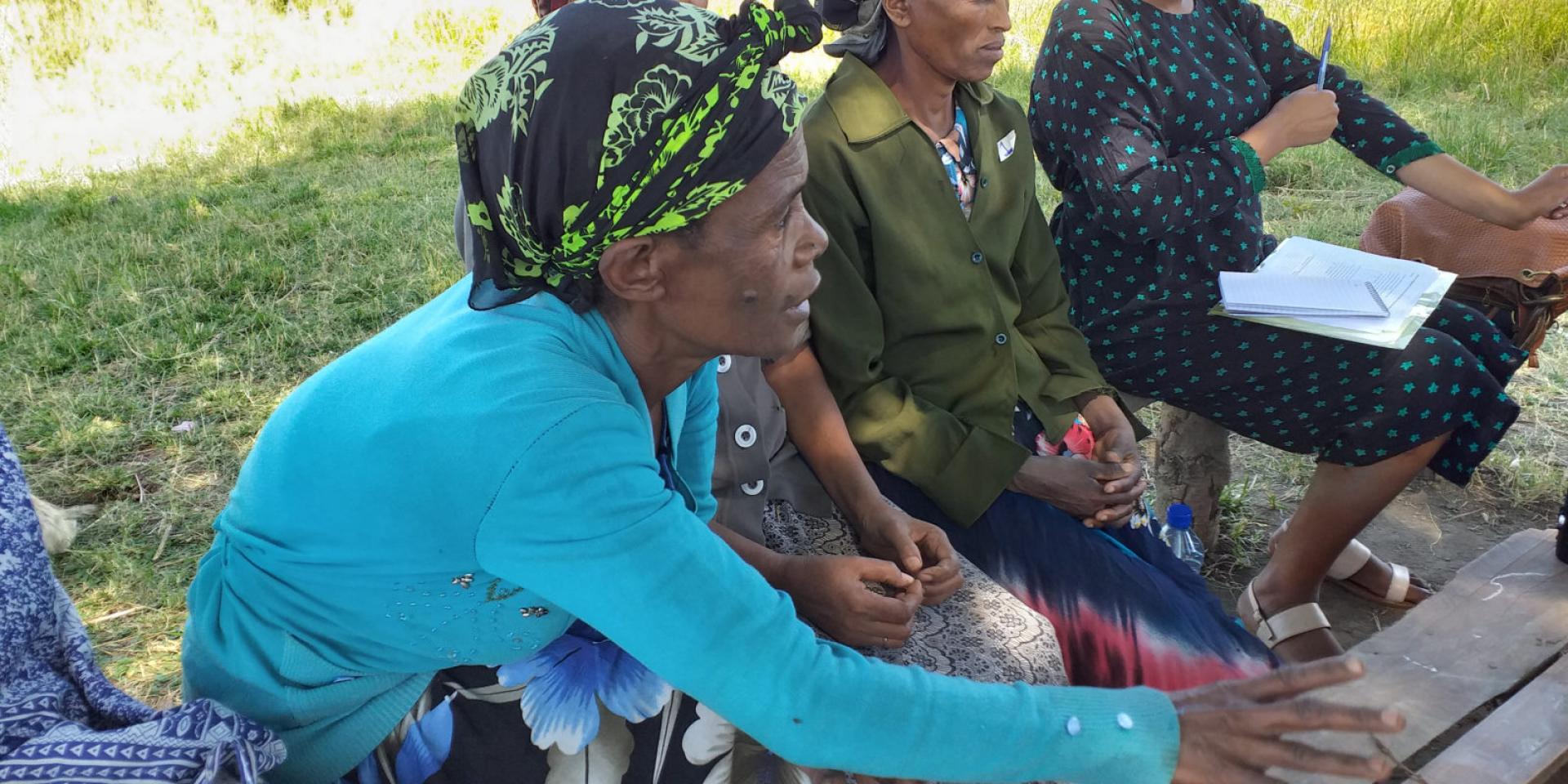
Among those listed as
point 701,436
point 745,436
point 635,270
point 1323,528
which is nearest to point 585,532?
point 635,270

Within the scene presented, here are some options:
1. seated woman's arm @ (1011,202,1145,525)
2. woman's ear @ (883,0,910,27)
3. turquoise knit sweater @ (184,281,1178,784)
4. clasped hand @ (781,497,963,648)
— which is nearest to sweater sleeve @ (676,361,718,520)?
clasped hand @ (781,497,963,648)

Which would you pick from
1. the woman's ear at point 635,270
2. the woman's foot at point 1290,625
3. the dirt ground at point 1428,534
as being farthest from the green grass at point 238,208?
the woman's ear at point 635,270

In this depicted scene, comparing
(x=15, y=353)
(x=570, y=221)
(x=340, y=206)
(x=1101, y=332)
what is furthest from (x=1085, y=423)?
(x=340, y=206)

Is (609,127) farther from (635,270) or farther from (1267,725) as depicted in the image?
(1267,725)

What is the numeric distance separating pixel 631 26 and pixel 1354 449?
198cm

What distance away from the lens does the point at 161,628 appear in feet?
9.08

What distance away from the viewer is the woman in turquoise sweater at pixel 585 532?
125 cm

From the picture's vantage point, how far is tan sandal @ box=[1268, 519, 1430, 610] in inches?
117

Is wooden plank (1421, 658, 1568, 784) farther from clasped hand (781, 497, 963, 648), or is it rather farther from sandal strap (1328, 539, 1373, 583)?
sandal strap (1328, 539, 1373, 583)

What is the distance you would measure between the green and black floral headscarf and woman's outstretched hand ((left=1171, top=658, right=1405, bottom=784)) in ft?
2.54

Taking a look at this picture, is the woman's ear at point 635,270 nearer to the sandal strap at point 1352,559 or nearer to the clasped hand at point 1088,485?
the clasped hand at point 1088,485

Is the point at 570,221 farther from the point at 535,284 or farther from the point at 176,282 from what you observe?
the point at 176,282

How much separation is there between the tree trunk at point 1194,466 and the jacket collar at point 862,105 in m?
1.22

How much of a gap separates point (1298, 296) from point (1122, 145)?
1.63 feet
